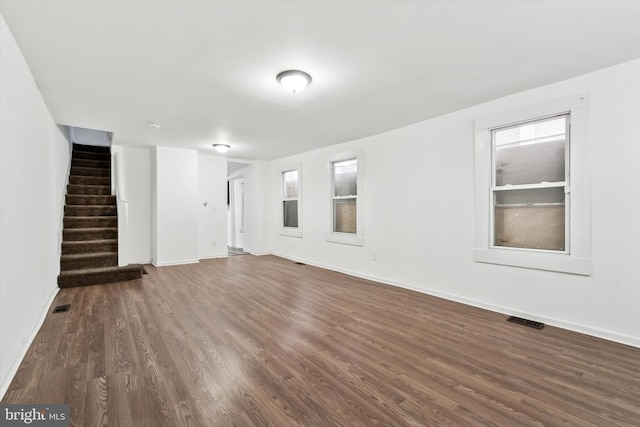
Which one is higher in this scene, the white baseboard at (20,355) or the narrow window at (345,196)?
the narrow window at (345,196)

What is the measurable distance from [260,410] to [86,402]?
3.64 feet

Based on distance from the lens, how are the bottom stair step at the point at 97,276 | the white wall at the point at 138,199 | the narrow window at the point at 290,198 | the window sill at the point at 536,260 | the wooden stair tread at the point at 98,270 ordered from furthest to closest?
the narrow window at the point at 290,198, the white wall at the point at 138,199, the wooden stair tread at the point at 98,270, the bottom stair step at the point at 97,276, the window sill at the point at 536,260

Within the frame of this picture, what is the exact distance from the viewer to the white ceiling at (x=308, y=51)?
1.88 metres

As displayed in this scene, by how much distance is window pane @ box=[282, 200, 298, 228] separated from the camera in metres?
7.20

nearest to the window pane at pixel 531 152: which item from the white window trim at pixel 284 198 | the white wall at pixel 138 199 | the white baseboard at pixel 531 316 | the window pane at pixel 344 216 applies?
the white baseboard at pixel 531 316

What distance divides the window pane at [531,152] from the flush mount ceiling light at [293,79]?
8.14ft

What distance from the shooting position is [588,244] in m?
2.74


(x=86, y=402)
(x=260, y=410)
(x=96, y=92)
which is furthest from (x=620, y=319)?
(x=96, y=92)

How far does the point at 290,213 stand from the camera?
24.2 ft

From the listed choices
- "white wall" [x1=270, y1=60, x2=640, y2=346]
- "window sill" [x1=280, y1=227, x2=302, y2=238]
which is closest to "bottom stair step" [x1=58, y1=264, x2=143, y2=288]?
"window sill" [x1=280, y1=227, x2=302, y2=238]

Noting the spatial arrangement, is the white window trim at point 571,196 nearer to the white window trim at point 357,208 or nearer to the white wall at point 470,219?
the white wall at point 470,219

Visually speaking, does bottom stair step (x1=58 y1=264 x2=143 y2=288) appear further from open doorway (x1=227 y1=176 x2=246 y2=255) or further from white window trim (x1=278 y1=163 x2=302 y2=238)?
open doorway (x1=227 y1=176 x2=246 y2=255)

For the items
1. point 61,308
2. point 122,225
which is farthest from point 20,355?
point 122,225

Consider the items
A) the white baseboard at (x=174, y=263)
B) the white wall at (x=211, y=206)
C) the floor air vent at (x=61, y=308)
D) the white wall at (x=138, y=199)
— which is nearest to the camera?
the floor air vent at (x=61, y=308)
